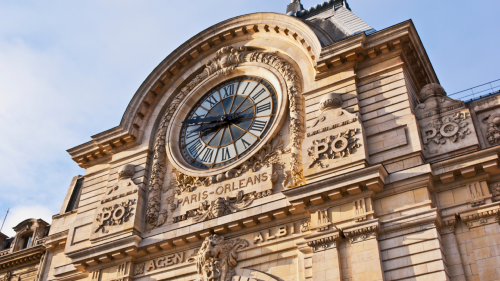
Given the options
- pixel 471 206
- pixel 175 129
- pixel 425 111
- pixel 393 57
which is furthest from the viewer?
pixel 175 129

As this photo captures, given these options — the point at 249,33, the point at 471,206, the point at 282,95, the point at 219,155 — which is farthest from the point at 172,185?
the point at 471,206

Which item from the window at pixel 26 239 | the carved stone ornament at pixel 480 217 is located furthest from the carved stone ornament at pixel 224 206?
the window at pixel 26 239

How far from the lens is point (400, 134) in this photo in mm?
14922

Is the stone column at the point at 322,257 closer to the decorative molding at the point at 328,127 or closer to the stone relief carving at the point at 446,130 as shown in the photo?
the decorative molding at the point at 328,127

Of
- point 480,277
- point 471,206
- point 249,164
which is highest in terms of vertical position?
point 249,164

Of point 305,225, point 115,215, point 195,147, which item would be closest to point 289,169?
point 305,225

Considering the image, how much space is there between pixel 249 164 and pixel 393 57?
18.0ft

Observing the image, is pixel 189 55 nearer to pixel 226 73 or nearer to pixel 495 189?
pixel 226 73

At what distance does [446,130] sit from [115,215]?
10.6 meters

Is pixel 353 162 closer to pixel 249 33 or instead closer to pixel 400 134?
pixel 400 134

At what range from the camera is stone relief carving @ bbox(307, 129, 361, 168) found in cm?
1502

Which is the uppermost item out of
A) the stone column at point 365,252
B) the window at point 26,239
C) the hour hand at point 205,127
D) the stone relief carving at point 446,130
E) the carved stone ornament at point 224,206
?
the hour hand at point 205,127

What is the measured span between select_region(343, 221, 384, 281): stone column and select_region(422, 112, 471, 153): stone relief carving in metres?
3.08

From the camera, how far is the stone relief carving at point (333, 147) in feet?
49.3
